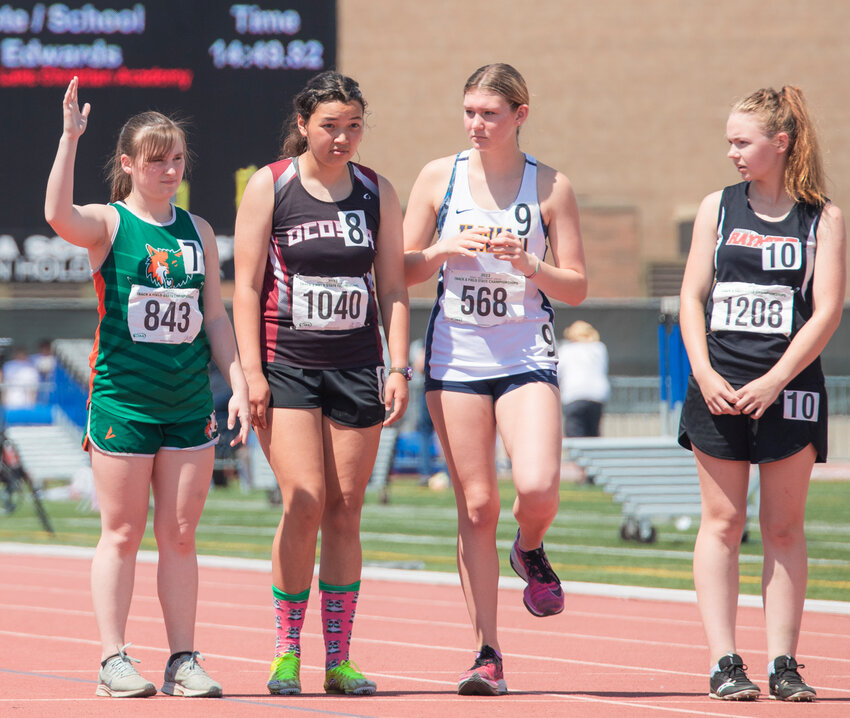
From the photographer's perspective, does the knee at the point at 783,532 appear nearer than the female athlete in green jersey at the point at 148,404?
No

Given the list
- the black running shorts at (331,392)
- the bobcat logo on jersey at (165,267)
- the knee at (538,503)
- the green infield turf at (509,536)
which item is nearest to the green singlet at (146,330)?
the bobcat logo on jersey at (165,267)

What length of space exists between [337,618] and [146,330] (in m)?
1.22

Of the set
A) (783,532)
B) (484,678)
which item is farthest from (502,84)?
(484,678)

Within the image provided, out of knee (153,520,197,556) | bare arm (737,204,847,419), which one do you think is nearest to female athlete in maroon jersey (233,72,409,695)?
knee (153,520,197,556)

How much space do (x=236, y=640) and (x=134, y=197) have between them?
2654mm

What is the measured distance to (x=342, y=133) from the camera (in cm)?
539

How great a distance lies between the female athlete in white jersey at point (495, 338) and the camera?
543 centimetres

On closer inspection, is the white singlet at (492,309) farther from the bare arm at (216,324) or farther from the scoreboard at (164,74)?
the scoreboard at (164,74)

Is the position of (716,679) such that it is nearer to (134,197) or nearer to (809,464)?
(809,464)

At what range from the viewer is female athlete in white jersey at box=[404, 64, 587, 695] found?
5434 millimetres

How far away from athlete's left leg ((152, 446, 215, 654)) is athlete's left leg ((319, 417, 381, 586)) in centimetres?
42

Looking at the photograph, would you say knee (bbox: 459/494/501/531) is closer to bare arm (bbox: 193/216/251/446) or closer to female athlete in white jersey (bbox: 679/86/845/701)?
female athlete in white jersey (bbox: 679/86/845/701)

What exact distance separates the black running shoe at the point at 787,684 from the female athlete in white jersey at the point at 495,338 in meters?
0.82

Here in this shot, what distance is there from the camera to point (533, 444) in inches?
212
